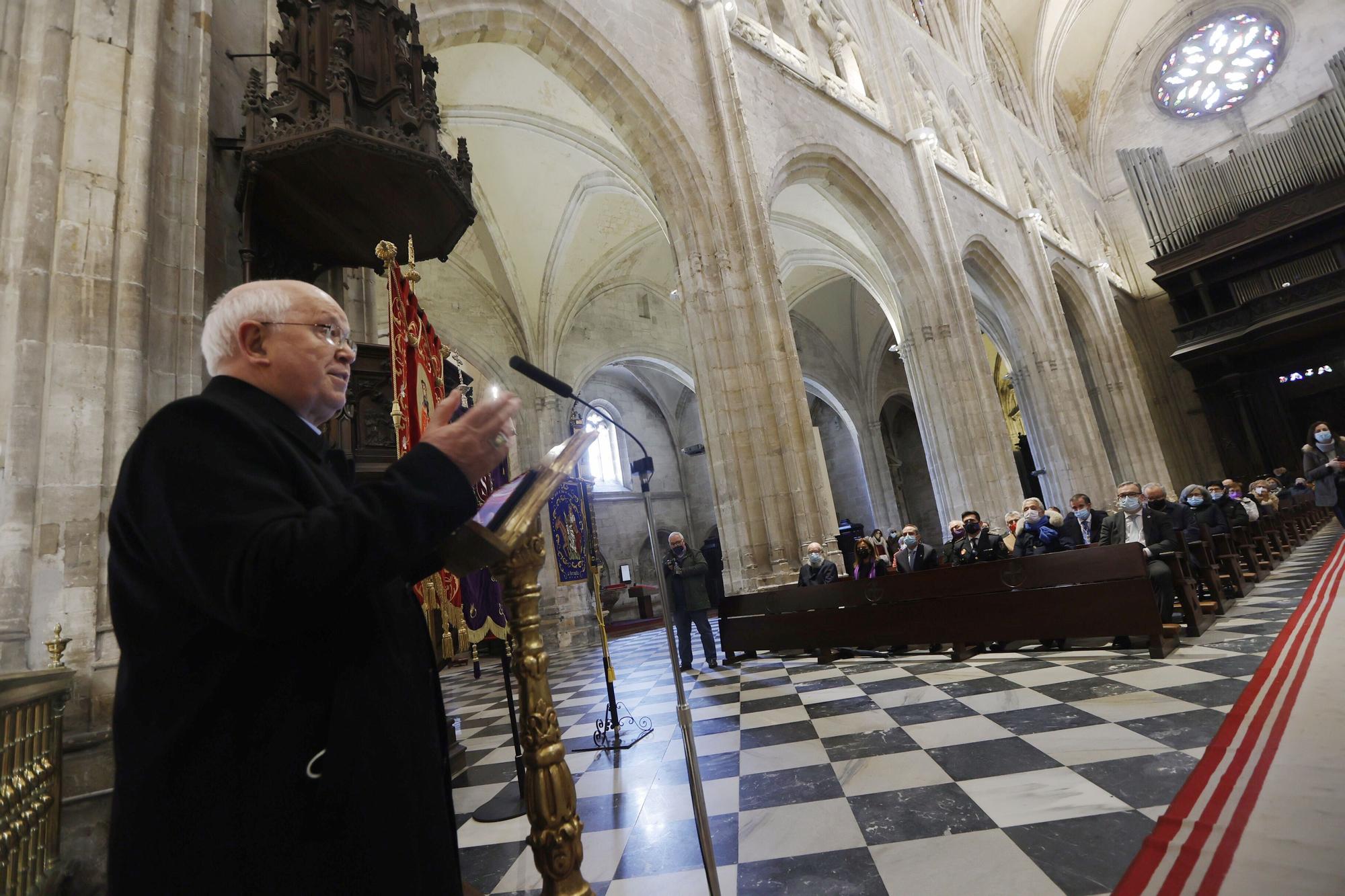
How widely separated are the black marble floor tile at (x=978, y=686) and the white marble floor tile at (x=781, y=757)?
3.71 ft

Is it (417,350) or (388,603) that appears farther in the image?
(417,350)

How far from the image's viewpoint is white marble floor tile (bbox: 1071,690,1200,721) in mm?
2707

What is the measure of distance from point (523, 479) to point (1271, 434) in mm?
23766

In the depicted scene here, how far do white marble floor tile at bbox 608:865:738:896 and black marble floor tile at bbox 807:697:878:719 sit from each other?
181 centimetres

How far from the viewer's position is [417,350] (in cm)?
370

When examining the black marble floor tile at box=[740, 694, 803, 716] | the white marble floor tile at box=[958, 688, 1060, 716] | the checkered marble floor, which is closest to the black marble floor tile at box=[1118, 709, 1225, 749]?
the checkered marble floor

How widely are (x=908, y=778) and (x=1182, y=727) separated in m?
1.10

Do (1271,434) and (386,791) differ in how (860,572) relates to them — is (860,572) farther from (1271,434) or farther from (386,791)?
(1271,434)

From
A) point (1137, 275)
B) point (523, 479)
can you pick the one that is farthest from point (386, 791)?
point (1137, 275)

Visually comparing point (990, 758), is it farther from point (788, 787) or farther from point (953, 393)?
point (953, 393)

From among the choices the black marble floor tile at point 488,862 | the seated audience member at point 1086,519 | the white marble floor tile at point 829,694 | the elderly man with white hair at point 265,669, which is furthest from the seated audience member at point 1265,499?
the elderly man with white hair at point 265,669

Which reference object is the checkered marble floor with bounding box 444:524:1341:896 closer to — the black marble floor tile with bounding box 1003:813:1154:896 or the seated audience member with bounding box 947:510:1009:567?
the black marble floor tile with bounding box 1003:813:1154:896

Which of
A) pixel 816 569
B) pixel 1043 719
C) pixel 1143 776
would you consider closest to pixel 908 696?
pixel 1043 719

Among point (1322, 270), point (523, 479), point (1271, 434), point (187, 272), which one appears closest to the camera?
point (523, 479)
